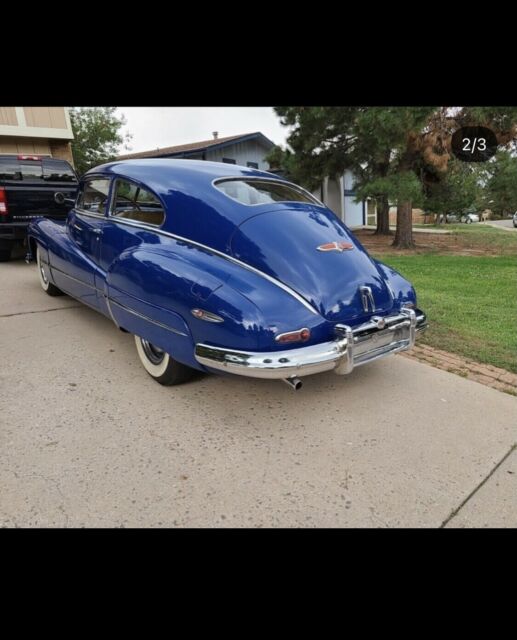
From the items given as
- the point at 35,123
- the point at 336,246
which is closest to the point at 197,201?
the point at 336,246

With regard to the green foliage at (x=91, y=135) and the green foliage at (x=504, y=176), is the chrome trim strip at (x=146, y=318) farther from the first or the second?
the green foliage at (x=91, y=135)

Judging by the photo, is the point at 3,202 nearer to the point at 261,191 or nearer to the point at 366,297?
the point at 261,191

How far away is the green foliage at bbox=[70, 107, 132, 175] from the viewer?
20.5 m

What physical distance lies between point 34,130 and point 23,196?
29.7ft

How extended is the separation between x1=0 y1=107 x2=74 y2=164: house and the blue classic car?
41.7 feet

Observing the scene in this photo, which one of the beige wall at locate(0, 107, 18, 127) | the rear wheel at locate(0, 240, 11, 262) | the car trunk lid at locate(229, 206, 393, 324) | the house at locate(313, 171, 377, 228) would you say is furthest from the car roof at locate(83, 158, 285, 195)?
the house at locate(313, 171, 377, 228)

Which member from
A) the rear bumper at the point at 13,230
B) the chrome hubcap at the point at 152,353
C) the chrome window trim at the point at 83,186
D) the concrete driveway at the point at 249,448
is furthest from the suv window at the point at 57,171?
the chrome hubcap at the point at 152,353

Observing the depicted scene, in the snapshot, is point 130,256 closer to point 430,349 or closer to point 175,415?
point 175,415

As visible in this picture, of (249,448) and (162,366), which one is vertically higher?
(162,366)

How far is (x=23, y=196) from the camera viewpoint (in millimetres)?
6855

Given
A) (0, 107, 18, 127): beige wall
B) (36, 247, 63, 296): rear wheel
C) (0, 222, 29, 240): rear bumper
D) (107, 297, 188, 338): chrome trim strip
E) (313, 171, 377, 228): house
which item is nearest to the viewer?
(107, 297, 188, 338): chrome trim strip

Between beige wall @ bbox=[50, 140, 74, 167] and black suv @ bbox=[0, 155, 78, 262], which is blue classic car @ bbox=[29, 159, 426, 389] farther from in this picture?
beige wall @ bbox=[50, 140, 74, 167]

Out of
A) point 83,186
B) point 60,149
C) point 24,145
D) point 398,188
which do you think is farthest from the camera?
point 60,149
